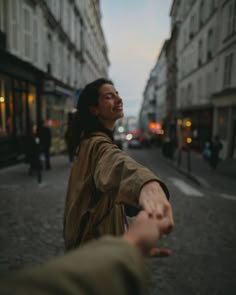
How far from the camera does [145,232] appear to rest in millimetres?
723

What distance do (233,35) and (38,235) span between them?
17.3 metres

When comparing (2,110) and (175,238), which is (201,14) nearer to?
(2,110)

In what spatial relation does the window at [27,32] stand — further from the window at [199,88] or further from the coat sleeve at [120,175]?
the window at [199,88]

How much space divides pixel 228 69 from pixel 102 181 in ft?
61.6

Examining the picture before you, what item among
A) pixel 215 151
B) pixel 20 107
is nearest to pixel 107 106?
pixel 20 107

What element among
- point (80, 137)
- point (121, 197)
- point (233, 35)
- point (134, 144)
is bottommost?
point (134, 144)

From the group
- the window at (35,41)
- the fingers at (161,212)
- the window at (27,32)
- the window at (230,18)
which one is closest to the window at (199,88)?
the window at (230,18)

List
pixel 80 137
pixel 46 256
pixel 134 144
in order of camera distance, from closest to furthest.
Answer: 1. pixel 80 137
2. pixel 46 256
3. pixel 134 144

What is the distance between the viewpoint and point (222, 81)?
1825cm

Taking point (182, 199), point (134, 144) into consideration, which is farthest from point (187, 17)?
point (182, 199)

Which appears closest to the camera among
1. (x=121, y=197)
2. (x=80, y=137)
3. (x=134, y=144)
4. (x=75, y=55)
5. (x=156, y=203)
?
(x=156, y=203)

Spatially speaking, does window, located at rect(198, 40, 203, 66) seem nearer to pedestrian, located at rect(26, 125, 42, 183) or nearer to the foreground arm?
pedestrian, located at rect(26, 125, 42, 183)

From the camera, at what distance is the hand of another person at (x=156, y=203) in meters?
0.79

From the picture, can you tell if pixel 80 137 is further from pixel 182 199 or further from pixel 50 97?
pixel 50 97
